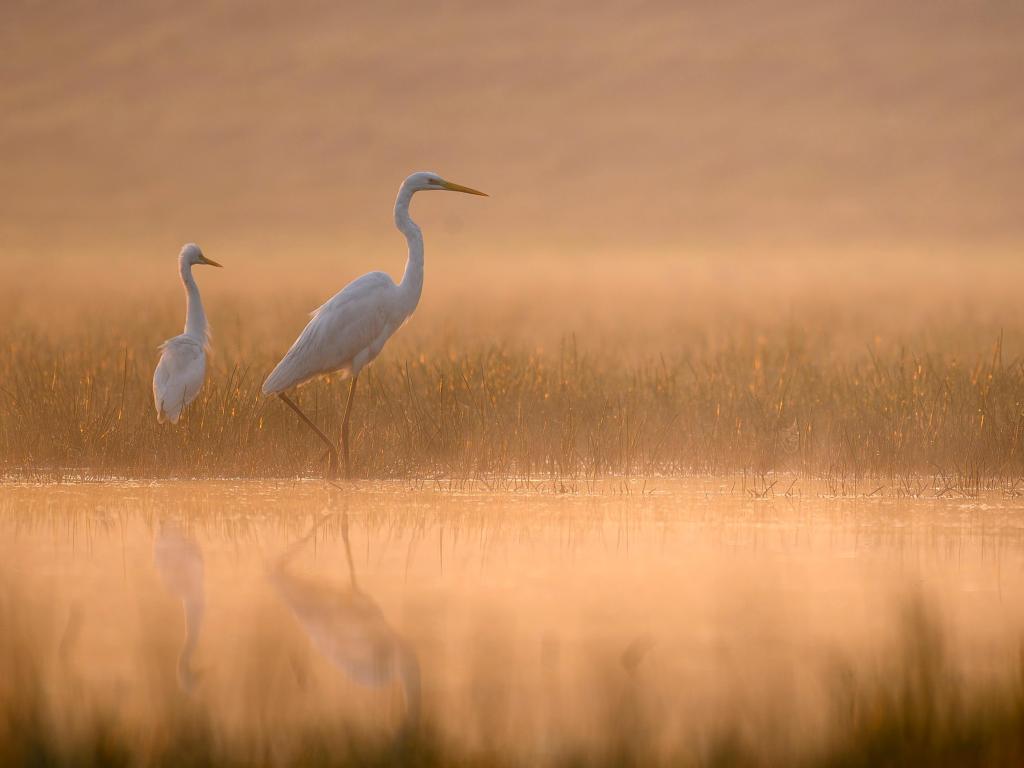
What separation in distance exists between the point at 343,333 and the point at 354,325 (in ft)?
0.31

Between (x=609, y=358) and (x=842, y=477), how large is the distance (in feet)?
12.7

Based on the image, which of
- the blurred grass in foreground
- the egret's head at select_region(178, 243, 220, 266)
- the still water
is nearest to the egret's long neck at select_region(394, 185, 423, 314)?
the egret's head at select_region(178, 243, 220, 266)

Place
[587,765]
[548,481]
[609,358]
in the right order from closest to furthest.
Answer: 1. [587,765]
2. [548,481]
3. [609,358]

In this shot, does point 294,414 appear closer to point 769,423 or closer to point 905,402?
point 769,423

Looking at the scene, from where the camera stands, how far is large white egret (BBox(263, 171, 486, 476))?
29.2 feet

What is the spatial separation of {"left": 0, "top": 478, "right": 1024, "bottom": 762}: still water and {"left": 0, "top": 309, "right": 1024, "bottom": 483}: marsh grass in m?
0.92

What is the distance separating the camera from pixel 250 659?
3691mm

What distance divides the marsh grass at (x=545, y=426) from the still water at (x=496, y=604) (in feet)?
3.02

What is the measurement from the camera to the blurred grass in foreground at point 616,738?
283 centimetres

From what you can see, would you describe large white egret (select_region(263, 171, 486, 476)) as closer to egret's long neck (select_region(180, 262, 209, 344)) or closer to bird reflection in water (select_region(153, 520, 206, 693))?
egret's long neck (select_region(180, 262, 209, 344))

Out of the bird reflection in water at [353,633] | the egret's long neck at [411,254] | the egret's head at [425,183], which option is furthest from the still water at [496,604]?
the egret's head at [425,183]

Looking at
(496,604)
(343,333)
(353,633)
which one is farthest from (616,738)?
(343,333)

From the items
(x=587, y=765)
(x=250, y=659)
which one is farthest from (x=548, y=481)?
(x=587, y=765)

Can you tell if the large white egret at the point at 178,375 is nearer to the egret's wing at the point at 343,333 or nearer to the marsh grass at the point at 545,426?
the marsh grass at the point at 545,426
